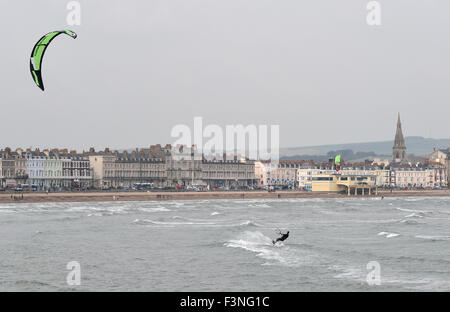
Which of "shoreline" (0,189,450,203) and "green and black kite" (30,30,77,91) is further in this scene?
"shoreline" (0,189,450,203)

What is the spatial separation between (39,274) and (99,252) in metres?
7.09

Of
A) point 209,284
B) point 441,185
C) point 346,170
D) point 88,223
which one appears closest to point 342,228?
point 88,223

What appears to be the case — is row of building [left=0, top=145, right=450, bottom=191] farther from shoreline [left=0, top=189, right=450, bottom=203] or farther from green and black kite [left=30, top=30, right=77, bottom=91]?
green and black kite [left=30, top=30, right=77, bottom=91]

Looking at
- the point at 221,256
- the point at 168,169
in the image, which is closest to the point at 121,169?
the point at 168,169

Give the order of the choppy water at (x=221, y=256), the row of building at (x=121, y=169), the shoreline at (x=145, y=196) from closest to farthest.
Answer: the choppy water at (x=221, y=256) < the shoreline at (x=145, y=196) < the row of building at (x=121, y=169)

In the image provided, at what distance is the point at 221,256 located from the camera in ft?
112

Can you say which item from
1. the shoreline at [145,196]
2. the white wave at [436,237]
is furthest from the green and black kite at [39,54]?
the shoreline at [145,196]

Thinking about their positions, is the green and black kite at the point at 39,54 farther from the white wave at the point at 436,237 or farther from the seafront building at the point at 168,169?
the seafront building at the point at 168,169

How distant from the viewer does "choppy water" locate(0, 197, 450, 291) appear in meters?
26.6

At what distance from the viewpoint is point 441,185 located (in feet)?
604

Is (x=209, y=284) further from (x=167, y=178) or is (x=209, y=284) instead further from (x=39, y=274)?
(x=167, y=178)

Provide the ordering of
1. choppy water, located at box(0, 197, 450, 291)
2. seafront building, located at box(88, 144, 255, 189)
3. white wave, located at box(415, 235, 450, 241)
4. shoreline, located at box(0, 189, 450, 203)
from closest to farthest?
1. choppy water, located at box(0, 197, 450, 291)
2. white wave, located at box(415, 235, 450, 241)
3. shoreline, located at box(0, 189, 450, 203)
4. seafront building, located at box(88, 144, 255, 189)

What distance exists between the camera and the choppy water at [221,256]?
1048 inches

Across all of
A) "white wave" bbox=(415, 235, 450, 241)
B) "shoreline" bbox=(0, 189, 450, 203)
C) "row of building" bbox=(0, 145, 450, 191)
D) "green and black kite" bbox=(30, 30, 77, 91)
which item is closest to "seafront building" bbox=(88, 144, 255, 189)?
"row of building" bbox=(0, 145, 450, 191)
